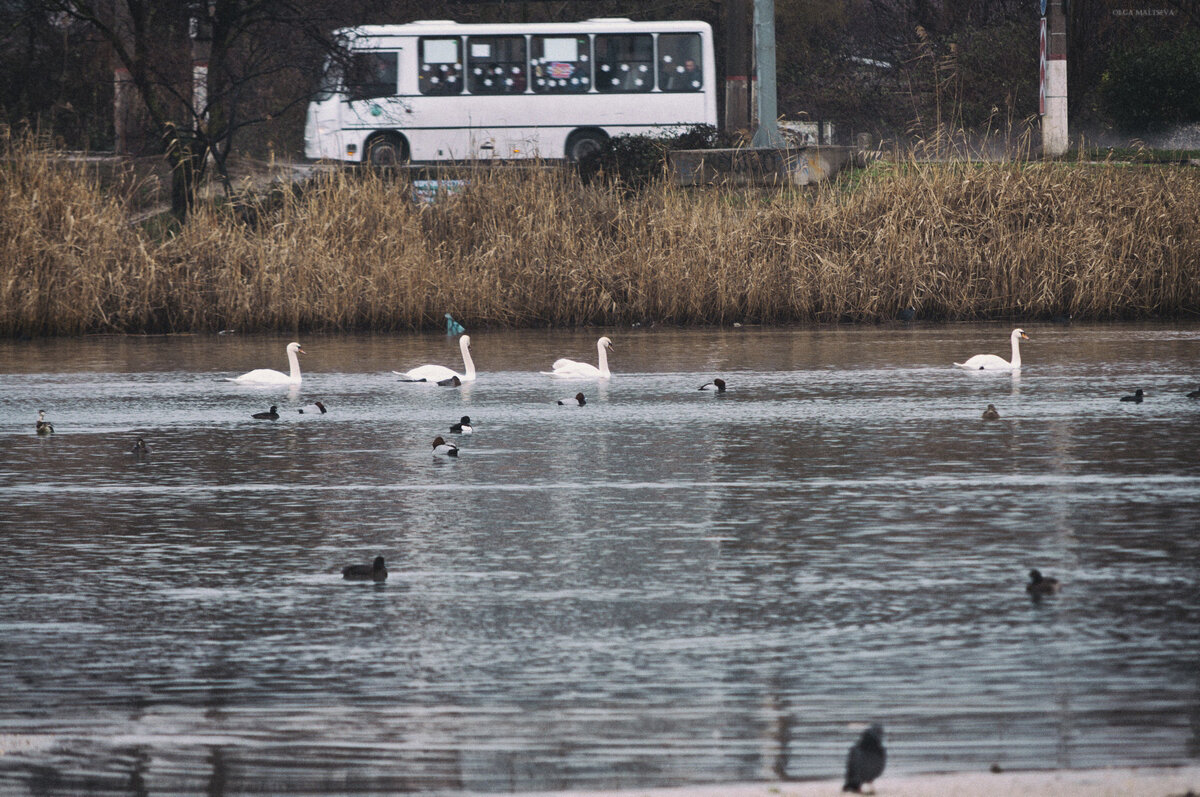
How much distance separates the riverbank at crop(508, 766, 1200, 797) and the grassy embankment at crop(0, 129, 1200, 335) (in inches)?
693

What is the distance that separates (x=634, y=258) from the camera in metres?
22.3

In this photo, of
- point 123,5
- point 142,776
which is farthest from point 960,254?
point 142,776

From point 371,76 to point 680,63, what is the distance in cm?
699

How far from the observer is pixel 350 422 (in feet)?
44.9

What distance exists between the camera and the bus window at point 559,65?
3647cm

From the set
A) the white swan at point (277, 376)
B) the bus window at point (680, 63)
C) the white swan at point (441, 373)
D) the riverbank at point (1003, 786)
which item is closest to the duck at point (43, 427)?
the white swan at point (277, 376)

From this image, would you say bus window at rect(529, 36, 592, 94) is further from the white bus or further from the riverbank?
the riverbank

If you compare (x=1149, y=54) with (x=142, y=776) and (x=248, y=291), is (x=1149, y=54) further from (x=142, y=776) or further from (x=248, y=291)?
(x=142, y=776)

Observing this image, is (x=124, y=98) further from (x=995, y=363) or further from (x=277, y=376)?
(x=995, y=363)

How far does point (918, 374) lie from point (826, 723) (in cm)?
1146

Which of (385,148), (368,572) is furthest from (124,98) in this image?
(368,572)

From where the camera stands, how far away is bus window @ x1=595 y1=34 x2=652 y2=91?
36656 millimetres

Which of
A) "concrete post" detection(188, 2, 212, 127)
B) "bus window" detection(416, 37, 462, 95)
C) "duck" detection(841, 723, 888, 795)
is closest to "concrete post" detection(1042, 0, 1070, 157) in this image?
"bus window" detection(416, 37, 462, 95)

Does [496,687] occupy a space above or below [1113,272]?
below
